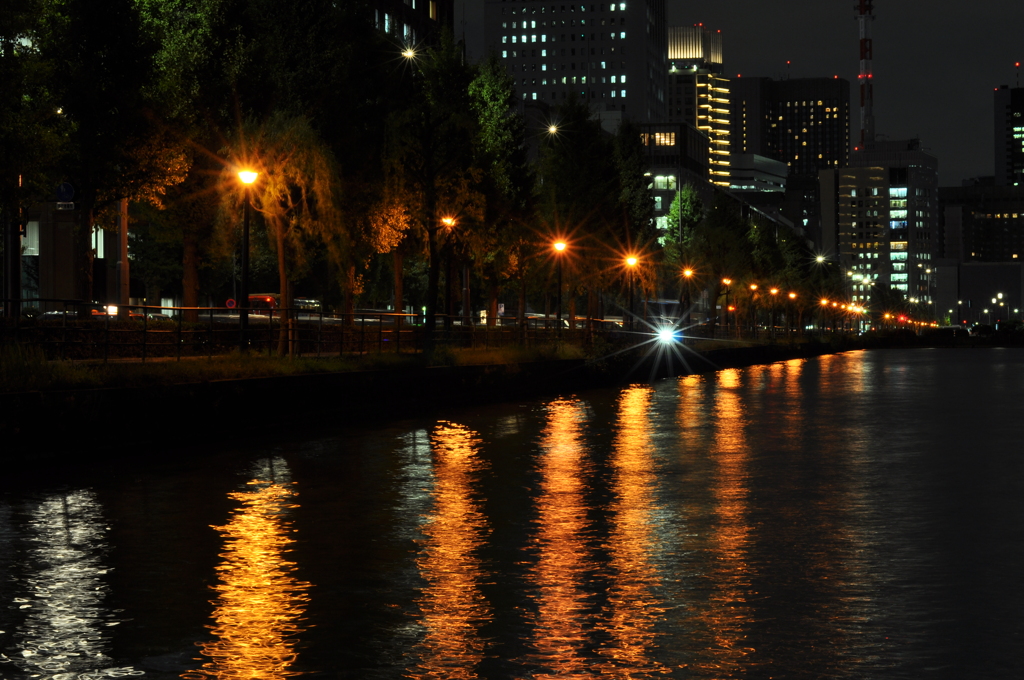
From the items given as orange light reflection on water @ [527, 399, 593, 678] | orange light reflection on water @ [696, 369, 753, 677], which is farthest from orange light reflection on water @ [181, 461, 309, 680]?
orange light reflection on water @ [696, 369, 753, 677]

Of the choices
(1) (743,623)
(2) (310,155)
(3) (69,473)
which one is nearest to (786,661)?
(1) (743,623)

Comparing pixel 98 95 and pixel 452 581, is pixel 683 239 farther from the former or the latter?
pixel 452 581

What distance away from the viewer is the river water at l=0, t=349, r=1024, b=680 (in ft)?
23.8

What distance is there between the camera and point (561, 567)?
10008mm

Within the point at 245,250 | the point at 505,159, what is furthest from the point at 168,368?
the point at 505,159

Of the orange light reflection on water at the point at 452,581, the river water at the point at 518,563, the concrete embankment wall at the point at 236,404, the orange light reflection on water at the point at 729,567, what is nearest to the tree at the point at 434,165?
the concrete embankment wall at the point at 236,404

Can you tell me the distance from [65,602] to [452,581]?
8.70ft

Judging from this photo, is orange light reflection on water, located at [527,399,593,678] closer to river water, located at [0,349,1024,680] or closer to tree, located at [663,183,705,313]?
river water, located at [0,349,1024,680]

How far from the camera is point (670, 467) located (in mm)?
17625

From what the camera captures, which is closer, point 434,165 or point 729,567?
point 729,567

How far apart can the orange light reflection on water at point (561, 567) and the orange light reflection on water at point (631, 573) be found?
0.18 metres

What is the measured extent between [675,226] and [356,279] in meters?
64.5

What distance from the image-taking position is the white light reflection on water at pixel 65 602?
7.04m

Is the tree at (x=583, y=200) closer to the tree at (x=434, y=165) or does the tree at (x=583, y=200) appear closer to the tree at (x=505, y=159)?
the tree at (x=505, y=159)
